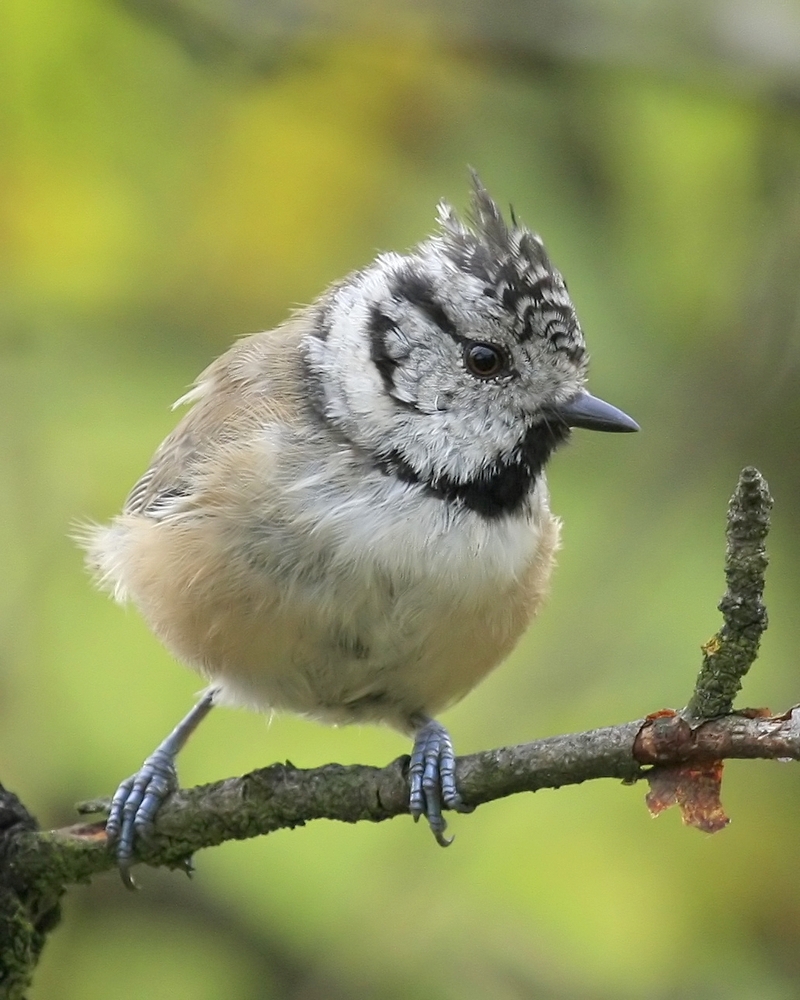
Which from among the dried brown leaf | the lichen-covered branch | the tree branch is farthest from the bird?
the lichen-covered branch

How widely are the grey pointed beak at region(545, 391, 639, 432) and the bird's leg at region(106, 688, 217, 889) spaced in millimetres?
1355

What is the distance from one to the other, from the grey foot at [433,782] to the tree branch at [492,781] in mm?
103

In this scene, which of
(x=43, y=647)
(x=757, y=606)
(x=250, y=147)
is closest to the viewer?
(x=757, y=606)

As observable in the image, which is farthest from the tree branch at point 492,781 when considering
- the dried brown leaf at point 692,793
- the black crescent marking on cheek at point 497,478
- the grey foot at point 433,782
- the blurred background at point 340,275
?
the blurred background at point 340,275

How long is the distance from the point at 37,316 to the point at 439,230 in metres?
1.84

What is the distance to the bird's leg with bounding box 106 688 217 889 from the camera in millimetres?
2986

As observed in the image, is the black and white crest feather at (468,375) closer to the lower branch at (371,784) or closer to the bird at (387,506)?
the bird at (387,506)

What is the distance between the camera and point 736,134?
4793 millimetres

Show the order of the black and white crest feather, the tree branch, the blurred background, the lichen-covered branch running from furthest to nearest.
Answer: the blurred background, the black and white crest feather, the tree branch, the lichen-covered branch

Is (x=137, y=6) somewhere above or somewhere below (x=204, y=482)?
above

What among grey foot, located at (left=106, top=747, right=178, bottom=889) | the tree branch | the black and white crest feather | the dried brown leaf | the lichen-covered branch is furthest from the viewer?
the black and white crest feather

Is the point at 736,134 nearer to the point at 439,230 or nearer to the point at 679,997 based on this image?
the point at 439,230

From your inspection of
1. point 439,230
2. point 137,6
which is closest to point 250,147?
point 137,6

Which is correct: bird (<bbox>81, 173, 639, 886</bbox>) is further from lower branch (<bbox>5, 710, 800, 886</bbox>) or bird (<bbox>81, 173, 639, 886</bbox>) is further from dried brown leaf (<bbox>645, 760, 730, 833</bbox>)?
dried brown leaf (<bbox>645, 760, 730, 833</bbox>)
